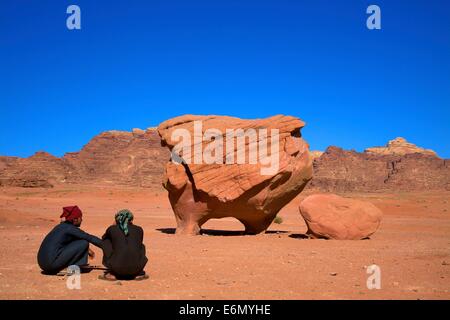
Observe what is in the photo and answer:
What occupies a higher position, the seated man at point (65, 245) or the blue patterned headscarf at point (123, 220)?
the blue patterned headscarf at point (123, 220)

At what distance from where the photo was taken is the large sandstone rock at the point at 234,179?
15875 millimetres

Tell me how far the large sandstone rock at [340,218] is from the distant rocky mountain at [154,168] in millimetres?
73865

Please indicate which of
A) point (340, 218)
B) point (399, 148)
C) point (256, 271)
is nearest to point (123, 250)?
point (256, 271)

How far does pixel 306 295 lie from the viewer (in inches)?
275

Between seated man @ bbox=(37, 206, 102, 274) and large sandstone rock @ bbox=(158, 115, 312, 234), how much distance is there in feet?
25.5

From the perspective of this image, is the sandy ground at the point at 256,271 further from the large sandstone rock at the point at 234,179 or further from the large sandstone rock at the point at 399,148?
the large sandstone rock at the point at 399,148

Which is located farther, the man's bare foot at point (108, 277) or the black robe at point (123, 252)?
the man's bare foot at point (108, 277)

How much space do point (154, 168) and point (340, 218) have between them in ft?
375

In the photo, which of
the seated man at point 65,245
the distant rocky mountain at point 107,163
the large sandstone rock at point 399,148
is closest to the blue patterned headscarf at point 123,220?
the seated man at point 65,245

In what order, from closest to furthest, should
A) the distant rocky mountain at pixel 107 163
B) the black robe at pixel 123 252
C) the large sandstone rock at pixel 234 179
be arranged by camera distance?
the black robe at pixel 123 252 → the large sandstone rock at pixel 234 179 → the distant rocky mountain at pixel 107 163

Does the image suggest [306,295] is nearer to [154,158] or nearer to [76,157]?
[154,158]

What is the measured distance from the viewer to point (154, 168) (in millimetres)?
127688

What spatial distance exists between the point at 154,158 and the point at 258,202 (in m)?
122
